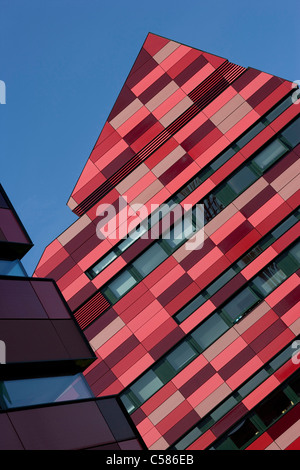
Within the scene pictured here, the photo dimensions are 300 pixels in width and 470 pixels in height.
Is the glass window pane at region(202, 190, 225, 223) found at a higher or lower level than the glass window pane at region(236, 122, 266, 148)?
lower

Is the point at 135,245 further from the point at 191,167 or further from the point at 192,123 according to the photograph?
the point at 192,123

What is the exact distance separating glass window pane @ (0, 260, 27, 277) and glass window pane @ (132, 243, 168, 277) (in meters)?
18.1

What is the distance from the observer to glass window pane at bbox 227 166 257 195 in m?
39.2

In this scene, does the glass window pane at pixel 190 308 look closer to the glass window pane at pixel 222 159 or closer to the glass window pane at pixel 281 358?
the glass window pane at pixel 281 358

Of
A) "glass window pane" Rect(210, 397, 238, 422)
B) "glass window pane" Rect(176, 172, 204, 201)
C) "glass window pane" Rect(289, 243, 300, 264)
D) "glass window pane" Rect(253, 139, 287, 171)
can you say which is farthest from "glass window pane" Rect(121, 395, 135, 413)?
"glass window pane" Rect(253, 139, 287, 171)

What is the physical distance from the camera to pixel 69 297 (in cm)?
3997

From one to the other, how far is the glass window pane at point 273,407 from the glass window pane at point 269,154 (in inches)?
606

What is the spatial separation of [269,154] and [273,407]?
56.4 feet

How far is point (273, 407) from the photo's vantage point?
34.0 metres

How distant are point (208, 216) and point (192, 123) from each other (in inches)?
282

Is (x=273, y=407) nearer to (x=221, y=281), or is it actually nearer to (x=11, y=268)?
(x=221, y=281)

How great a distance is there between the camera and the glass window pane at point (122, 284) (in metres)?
39.3

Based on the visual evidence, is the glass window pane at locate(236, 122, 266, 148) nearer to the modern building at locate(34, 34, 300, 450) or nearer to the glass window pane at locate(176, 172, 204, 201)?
the modern building at locate(34, 34, 300, 450)

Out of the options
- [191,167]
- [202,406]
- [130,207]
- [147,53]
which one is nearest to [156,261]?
[130,207]
